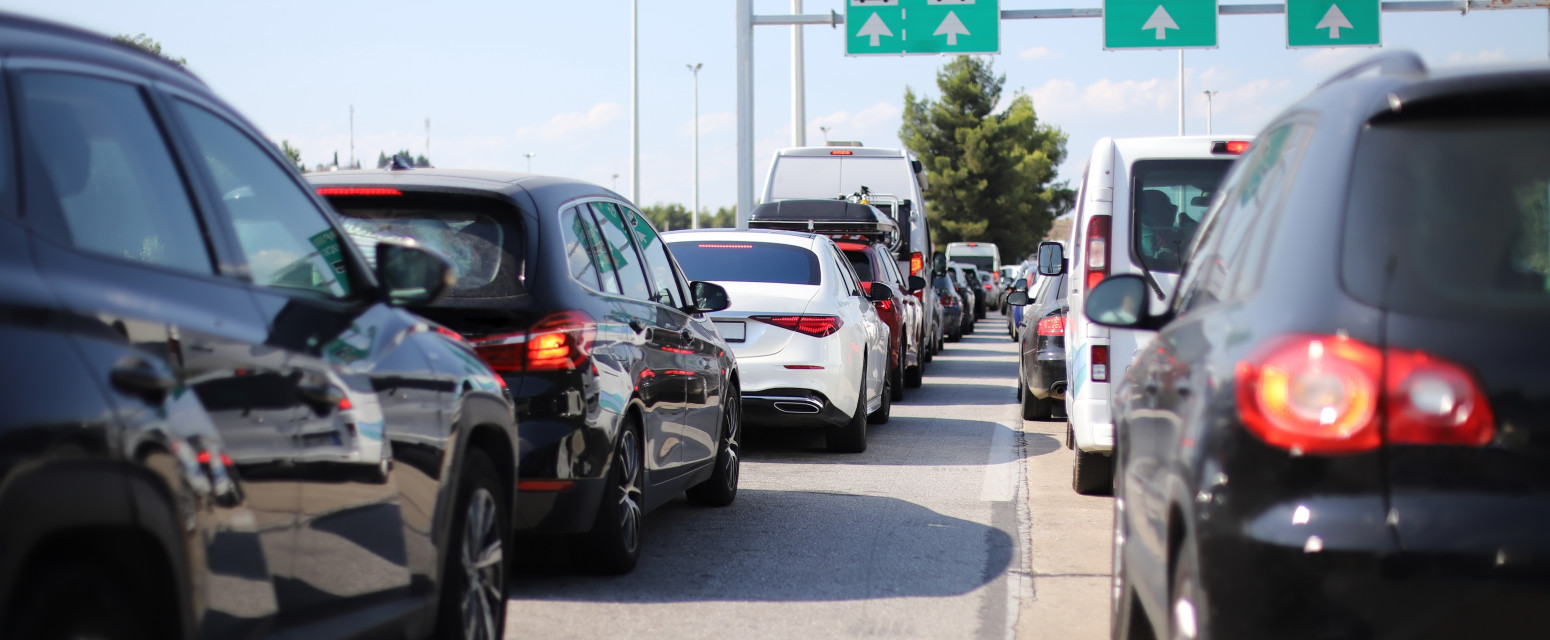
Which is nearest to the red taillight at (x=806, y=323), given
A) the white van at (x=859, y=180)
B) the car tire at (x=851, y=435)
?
the car tire at (x=851, y=435)

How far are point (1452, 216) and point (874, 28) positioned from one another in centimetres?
2102

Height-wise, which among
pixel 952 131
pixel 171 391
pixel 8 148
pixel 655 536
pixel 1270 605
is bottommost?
pixel 655 536

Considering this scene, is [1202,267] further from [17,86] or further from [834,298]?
[834,298]

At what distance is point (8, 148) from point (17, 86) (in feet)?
0.43

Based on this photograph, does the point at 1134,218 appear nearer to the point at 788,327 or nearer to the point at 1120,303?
the point at 788,327

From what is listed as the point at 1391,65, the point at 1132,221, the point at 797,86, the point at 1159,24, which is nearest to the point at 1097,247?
the point at 1132,221

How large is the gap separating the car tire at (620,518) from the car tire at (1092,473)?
322cm

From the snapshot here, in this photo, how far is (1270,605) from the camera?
9.13 ft

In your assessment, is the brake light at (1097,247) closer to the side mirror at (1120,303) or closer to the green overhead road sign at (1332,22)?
the side mirror at (1120,303)

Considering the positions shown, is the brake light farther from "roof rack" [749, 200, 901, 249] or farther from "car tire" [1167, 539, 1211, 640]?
"roof rack" [749, 200, 901, 249]

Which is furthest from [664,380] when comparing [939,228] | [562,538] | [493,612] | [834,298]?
[939,228]

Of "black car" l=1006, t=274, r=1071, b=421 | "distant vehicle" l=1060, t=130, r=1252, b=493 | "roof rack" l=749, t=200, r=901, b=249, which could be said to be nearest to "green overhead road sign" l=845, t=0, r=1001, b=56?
"roof rack" l=749, t=200, r=901, b=249

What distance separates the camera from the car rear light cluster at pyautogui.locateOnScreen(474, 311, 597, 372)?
5.77 meters

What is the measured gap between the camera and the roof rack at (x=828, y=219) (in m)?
20.3
